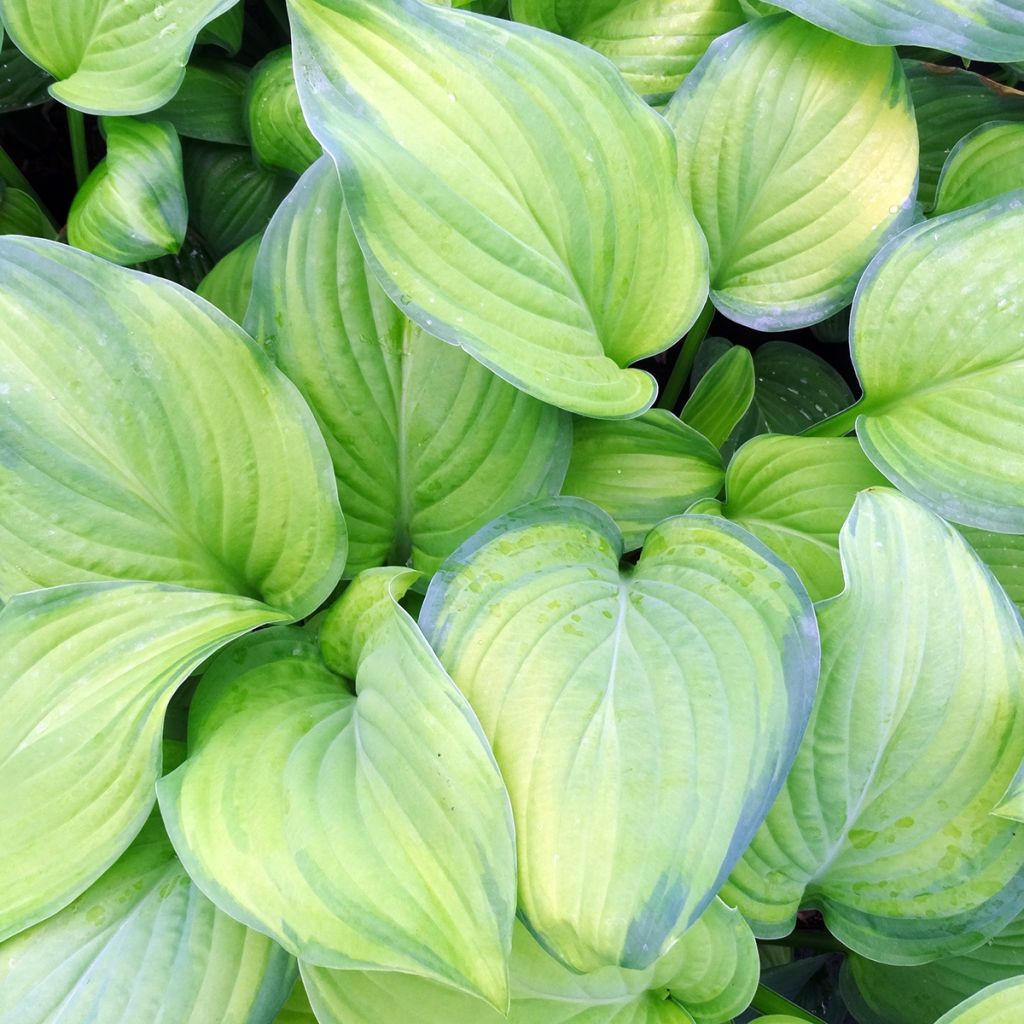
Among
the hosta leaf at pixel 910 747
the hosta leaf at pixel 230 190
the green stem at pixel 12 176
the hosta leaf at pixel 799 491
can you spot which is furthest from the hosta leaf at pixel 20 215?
the hosta leaf at pixel 910 747

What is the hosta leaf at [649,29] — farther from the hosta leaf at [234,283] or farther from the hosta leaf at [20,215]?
the hosta leaf at [20,215]

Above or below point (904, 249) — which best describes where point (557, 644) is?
below

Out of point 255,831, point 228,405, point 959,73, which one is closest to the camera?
point 255,831

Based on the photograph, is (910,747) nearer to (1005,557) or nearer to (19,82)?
(1005,557)

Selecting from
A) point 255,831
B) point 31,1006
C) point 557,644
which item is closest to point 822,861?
point 557,644

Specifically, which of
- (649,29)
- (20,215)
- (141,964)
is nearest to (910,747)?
(141,964)

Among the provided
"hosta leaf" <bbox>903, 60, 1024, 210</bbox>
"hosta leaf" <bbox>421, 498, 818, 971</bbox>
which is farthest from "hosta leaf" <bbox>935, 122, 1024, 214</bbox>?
"hosta leaf" <bbox>421, 498, 818, 971</bbox>

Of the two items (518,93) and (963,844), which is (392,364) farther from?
(963,844)

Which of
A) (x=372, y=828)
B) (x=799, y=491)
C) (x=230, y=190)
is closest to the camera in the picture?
(x=372, y=828)
